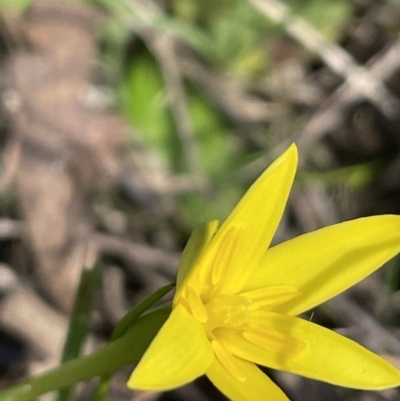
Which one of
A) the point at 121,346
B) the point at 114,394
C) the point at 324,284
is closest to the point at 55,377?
the point at 121,346

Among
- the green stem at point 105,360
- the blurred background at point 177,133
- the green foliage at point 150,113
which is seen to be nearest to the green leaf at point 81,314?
the green stem at point 105,360

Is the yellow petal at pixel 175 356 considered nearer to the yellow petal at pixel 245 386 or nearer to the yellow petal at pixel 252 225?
the yellow petal at pixel 245 386

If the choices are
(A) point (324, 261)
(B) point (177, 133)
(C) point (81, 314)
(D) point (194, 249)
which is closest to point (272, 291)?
(A) point (324, 261)

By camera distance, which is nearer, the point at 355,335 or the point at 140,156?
the point at 355,335

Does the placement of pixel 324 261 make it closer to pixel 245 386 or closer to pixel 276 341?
pixel 276 341

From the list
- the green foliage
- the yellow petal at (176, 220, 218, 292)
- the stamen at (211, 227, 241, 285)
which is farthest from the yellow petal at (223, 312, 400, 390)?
the green foliage

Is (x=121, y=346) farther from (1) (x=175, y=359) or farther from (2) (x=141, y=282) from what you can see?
(2) (x=141, y=282)

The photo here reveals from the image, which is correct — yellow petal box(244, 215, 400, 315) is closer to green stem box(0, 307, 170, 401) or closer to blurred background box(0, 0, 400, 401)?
green stem box(0, 307, 170, 401)
